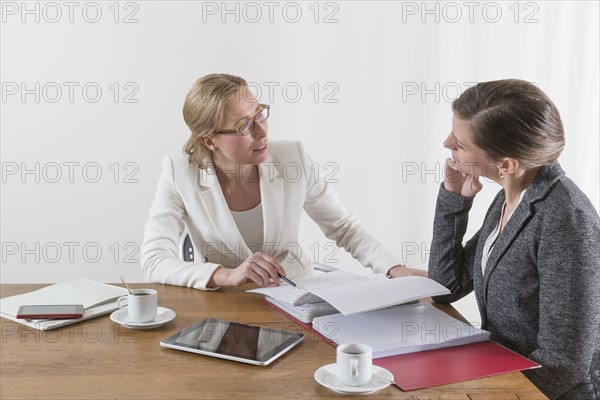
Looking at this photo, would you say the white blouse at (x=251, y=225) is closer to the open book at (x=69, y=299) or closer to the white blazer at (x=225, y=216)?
the white blazer at (x=225, y=216)

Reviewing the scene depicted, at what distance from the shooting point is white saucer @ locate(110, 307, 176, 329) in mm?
1594

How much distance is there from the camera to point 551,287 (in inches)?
57.7

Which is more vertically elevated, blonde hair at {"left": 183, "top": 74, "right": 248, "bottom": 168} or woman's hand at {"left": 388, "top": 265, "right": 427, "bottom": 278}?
blonde hair at {"left": 183, "top": 74, "right": 248, "bottom": 168}

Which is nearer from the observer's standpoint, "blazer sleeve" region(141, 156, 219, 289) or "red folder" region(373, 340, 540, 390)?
"red folder" region(373, 340, 540, 390)

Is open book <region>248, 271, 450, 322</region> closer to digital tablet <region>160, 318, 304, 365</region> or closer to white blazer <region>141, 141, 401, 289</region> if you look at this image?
digital tablet <region>160, 318, 304, 365</region>

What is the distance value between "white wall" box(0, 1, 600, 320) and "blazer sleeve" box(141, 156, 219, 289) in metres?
1.21

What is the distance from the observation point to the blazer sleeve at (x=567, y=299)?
4.70 feet

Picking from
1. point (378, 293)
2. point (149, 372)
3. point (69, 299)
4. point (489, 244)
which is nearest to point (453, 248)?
point (489, 244)

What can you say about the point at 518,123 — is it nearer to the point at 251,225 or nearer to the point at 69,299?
the point at 251,225

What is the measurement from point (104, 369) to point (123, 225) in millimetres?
2206

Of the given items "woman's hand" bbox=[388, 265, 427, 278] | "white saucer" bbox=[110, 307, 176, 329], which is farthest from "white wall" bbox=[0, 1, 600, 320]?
"white saucer" bbox=[110, 307, 176, 329]

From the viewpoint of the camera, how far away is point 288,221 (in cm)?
232

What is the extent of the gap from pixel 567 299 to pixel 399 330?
1.18 feet

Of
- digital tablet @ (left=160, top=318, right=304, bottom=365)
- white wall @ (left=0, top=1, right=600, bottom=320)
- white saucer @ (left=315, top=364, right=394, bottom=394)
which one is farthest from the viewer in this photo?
white wall @ (left=0, top=1, right=600, bottom=320)
